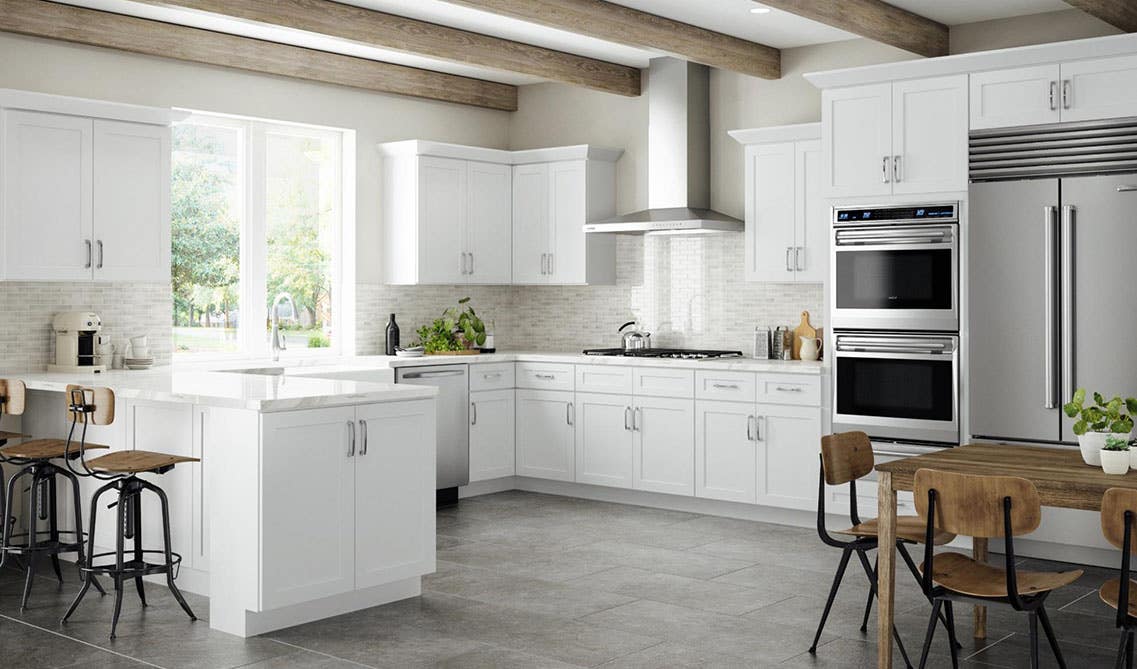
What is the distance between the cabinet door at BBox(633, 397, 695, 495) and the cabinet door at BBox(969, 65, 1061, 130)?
251 centimetres

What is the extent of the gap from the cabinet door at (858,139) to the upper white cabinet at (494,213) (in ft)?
7.24

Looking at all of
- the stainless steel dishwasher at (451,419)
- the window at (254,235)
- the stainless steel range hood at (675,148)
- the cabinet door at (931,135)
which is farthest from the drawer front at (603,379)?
the cabinet door at (931,135)

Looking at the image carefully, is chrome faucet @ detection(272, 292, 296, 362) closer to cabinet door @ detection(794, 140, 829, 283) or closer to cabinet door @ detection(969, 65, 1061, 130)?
cabinet door @ detection(794, 140, 829, 283)

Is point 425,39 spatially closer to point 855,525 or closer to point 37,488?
point 37,488

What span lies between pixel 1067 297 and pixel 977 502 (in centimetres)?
277

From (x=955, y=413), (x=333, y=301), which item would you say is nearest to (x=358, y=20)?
(x=333, y=301)

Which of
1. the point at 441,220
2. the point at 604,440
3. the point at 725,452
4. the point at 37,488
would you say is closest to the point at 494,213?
the point at 441,220

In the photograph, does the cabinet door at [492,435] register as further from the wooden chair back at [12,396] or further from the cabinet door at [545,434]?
the wooden chair back at [12,396]

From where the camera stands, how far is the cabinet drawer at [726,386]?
7258 millimetres

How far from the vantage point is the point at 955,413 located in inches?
255

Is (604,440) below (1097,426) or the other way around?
below

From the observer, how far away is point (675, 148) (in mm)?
8156

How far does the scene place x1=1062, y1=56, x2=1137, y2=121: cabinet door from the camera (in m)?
5.89

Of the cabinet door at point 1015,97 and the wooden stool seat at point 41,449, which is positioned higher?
the cabinet door at point 1015,97
